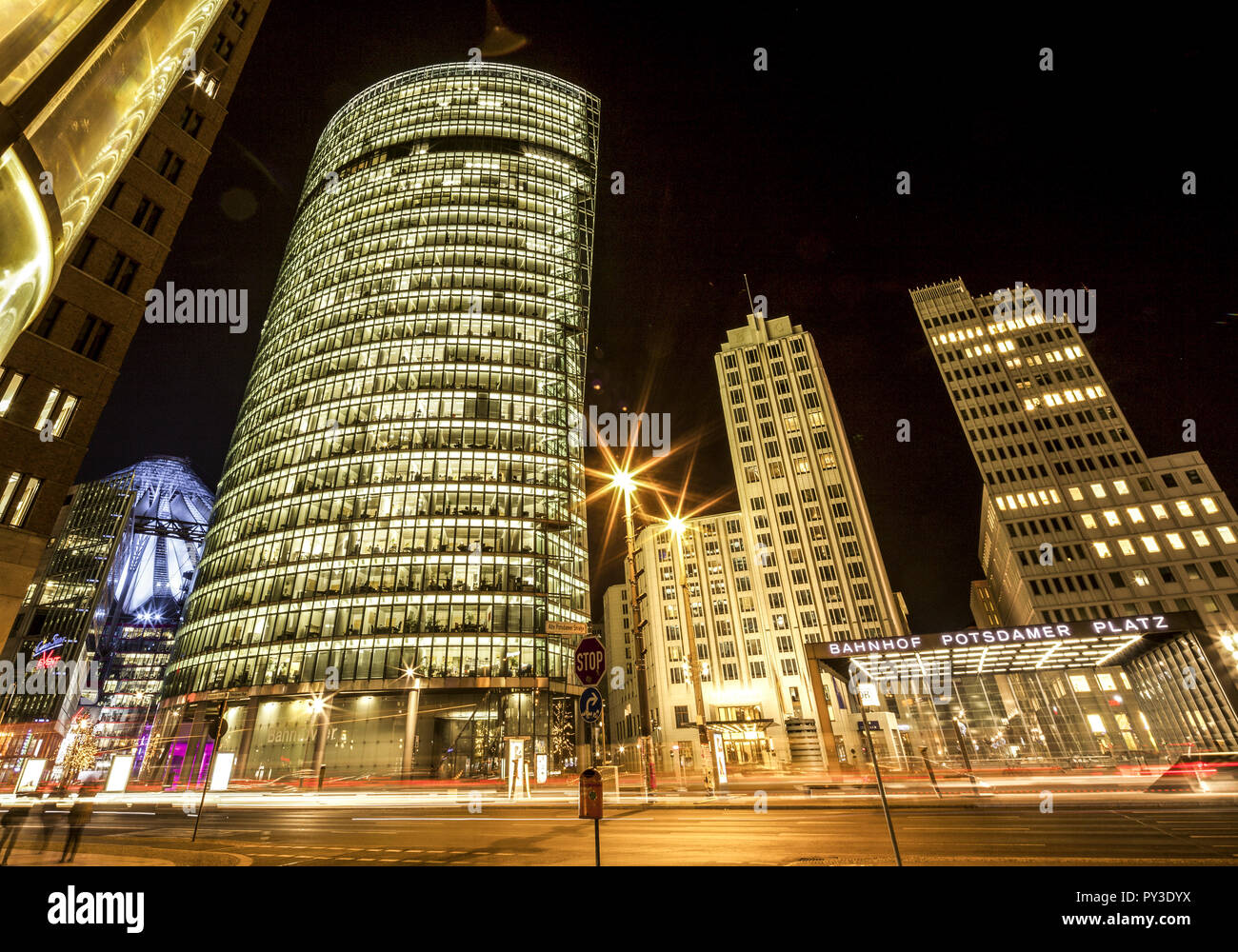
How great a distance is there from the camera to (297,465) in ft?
208

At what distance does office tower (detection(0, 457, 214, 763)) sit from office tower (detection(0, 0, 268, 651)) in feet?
142

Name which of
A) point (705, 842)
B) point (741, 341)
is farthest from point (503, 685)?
point (741, 341)

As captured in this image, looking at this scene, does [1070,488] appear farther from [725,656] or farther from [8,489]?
[8,489]

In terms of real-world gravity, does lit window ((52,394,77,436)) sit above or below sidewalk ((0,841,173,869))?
above

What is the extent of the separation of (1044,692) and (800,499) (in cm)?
3826

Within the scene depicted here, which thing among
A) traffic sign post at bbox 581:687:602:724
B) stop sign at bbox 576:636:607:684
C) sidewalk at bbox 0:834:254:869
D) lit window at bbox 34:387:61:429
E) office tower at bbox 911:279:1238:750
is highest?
office tower at bbox 911:279:1238:750

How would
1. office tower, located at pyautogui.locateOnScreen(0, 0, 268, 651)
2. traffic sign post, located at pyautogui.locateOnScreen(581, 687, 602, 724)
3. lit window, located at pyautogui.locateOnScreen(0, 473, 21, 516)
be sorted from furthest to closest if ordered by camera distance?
lit window, located at pyautogui.locateOnScreen(0, 473, 21, 516) < traffic sign post, located at pyautogui.locateOnScreen(581, 687, 602, 724) < office tower, located at pyautogui.locateOnScreen(0, 0, 268, 651)

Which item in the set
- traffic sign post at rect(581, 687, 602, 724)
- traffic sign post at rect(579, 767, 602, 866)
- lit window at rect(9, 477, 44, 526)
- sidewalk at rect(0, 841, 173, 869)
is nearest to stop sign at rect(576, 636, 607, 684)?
traffic sign post at rect(581, 687, 602, 724)

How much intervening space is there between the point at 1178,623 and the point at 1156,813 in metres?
23.7

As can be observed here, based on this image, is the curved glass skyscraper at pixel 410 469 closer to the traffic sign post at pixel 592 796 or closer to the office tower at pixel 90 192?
the office tower at pixel 90 192

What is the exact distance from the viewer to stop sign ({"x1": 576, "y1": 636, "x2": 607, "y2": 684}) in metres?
12.6

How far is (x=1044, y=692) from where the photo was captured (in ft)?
211

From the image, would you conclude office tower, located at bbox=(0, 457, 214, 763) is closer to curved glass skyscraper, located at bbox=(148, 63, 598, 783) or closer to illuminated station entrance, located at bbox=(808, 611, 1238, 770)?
curved glass skyscraper, located at bbox=(148, 63, 598, 783)
